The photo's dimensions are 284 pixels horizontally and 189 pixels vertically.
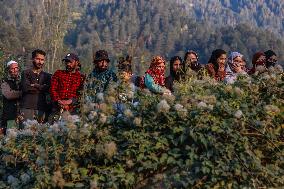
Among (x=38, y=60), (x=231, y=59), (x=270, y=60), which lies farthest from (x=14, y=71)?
(x=270, y=60)

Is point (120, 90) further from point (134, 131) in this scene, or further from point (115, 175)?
point (115, 175)

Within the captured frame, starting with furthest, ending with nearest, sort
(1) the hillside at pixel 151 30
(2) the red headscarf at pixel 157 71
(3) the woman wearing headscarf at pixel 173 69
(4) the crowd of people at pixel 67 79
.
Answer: (1) the hillside at pixel 151 30, (3) the woman wearing headscarf at pixel 173 69, (2) the red headscarf at pixel 157 71, (4) the crowd of people at pixel 67 79

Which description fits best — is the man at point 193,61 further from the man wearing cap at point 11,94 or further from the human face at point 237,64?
the man wearing cap at point 11,94

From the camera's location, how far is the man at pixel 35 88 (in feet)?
20.2

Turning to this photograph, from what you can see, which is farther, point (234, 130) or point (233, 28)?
point (233, 28)

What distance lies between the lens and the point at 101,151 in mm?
3457

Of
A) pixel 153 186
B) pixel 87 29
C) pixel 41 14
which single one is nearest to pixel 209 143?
pixel 153 186

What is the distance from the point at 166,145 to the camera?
3527 millimetres

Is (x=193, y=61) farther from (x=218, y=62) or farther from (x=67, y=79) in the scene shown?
(x=67, y=79)

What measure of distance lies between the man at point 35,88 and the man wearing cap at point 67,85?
11.6 inches

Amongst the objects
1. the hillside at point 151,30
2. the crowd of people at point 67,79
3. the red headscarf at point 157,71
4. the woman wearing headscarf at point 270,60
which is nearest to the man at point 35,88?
the crowd of people at point 67,79

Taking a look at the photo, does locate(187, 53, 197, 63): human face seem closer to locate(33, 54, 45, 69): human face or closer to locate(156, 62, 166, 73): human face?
locate(156, 62, 166, 73): human face

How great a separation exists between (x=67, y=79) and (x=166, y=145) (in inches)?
103

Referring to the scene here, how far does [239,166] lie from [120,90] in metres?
1.23
